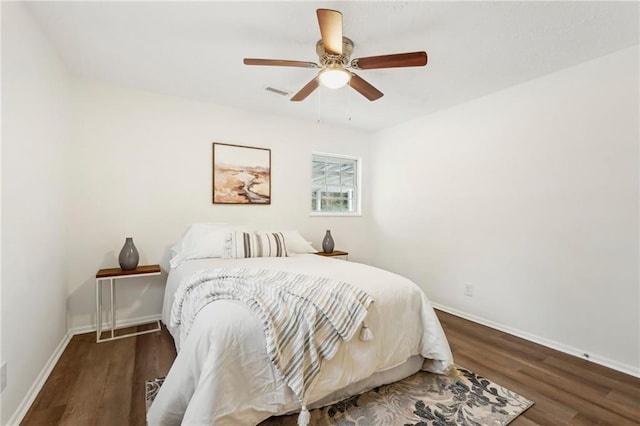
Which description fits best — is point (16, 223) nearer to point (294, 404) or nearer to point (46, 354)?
point (46, 354)

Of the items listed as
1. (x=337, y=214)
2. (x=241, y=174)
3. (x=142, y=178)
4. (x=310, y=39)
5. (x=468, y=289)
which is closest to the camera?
(x=310, y=39)

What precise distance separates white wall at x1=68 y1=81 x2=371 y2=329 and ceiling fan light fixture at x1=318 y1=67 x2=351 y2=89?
1824mm

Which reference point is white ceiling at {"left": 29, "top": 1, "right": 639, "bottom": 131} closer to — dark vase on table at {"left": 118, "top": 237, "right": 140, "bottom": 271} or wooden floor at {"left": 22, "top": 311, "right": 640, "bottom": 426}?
dark vase on table at {"left": 118, "top": 237, "right": 140, "bottom": 271}

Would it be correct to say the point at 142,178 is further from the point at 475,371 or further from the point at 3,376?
the point at 475,371

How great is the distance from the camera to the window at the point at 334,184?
4.30 metres

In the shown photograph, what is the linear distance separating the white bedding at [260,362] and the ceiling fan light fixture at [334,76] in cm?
139

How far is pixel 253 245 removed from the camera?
9.66ft

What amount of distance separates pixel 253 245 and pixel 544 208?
275 centimetres

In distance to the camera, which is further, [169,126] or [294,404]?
[169,126]

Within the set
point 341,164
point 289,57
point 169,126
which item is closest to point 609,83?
point 289,57

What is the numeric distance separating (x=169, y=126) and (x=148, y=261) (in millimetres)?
1453

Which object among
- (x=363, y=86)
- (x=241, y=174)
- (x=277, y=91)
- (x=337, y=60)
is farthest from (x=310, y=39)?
(x=241, y=174)

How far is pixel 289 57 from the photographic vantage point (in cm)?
241

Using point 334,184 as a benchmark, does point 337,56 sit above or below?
above
